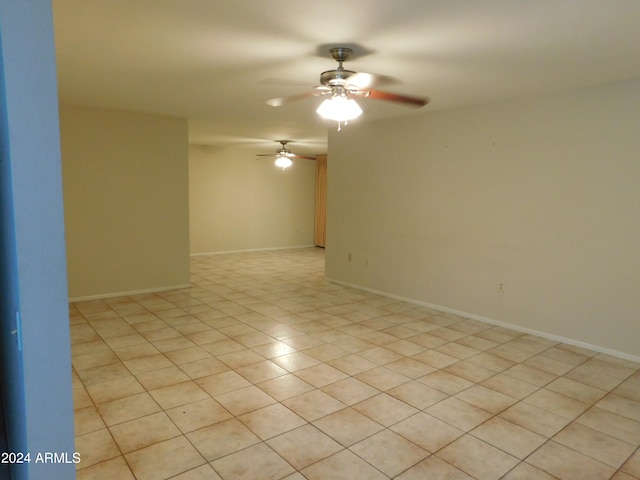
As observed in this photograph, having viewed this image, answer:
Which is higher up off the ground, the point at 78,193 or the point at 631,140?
the point at 631,140

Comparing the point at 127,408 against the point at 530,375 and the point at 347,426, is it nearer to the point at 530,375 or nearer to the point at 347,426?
the point at 347,426


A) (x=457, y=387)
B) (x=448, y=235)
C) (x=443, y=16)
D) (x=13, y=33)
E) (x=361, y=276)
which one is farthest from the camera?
(x=361, y=276)

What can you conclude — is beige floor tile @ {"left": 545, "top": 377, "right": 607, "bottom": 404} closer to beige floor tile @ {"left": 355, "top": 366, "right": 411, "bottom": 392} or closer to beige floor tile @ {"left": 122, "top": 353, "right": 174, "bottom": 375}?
beige floor tile @ {"left": 355, "top": 366, "right": 411, "bottom": 392}

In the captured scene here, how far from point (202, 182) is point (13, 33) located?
8187 mm

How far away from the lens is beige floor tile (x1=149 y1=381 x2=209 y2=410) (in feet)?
9.18

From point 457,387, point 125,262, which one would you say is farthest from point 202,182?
point 457,387

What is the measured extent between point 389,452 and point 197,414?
49.1 inches

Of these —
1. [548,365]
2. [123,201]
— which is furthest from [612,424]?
[123,201]

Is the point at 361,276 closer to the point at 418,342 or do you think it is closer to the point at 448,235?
the point at 448,235

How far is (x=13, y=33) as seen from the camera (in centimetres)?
108

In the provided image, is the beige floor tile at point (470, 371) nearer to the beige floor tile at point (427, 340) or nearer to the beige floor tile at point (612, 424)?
the beige floor tile at point (427, 340)


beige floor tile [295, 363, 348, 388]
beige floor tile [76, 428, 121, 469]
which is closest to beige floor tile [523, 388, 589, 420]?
beige floor tile [295, 363, 348, 388]

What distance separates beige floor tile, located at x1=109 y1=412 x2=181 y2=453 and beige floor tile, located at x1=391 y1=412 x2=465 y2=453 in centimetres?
139

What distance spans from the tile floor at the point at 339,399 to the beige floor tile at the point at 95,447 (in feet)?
0.03
